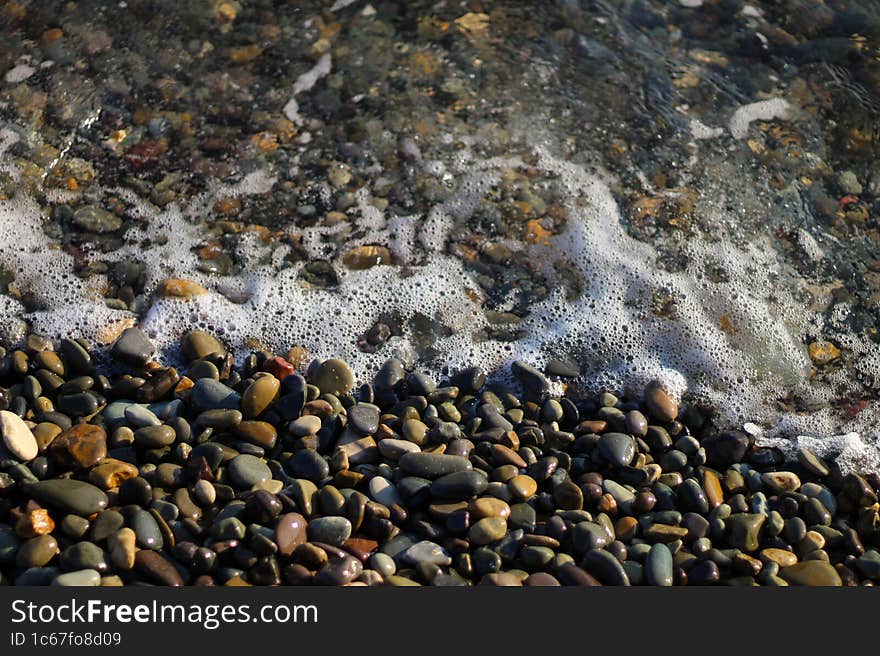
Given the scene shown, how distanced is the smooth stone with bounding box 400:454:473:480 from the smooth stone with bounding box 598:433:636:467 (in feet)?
1.58

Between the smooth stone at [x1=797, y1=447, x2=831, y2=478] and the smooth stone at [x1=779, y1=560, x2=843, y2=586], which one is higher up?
the smooth stone at [x1=779, y1=560, x2=843, y2=586]

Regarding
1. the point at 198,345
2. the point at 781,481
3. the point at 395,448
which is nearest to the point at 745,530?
the point at 781,481

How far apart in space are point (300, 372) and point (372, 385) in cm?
29

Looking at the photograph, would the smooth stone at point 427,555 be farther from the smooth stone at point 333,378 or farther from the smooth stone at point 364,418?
the smooth stone at point 333,378

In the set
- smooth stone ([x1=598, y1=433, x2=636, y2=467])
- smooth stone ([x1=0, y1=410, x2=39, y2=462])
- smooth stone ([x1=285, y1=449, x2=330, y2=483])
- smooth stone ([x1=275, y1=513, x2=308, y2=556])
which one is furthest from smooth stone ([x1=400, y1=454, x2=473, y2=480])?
smooth stone ([x1=0, y1=410, x2=39, y2=462])

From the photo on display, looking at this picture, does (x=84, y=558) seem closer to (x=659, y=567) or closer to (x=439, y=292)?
(x=659, y=567)

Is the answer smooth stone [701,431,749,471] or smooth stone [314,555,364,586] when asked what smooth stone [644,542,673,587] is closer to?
smooth stone [701,431,749,471]

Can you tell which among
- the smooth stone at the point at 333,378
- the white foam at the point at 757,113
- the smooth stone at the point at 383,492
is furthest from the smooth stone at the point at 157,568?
the white foam at the point at 757,113

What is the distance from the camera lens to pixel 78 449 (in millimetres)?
2742

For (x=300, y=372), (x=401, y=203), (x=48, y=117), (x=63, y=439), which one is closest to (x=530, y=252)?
(x=401, y=203)

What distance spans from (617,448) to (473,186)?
5.62 ft

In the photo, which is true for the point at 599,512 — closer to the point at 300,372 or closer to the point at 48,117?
the point at 300,372

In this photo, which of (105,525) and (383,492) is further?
(383,492)

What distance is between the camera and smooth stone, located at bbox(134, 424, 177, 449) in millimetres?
2822
